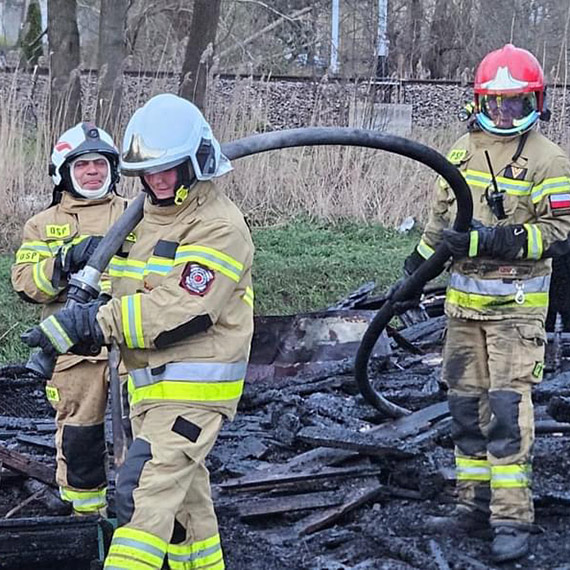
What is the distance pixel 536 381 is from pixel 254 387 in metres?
2.82

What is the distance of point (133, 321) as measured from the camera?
3.68 metres

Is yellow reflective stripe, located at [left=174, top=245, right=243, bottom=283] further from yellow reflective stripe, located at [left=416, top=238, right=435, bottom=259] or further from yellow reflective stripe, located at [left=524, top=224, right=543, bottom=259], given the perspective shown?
yellow reflective stripe, located at [left=416, top=238, right=435, bottom=259]

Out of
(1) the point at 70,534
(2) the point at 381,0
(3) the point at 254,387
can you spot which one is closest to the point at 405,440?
(3) the point at 254,387

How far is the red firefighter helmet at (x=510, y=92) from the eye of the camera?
15.4ft

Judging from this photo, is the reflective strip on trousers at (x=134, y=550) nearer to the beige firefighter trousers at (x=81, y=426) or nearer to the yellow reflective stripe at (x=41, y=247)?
the beige firefighter trousers at (x=81, y=426)

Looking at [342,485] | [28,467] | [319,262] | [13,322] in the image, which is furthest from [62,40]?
[342,485]

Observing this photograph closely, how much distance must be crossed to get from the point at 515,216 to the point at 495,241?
0.74 ft

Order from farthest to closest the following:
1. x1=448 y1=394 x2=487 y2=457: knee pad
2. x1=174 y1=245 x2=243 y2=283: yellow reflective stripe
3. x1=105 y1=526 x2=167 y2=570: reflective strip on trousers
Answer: x1=448 y1=394 x2=487 y2=457: knee pad < x1=174 y1=245 x2=243 y2=283: yellow reflective stripe < x1=105 y1=526 x2=167 y2=570: reflective strip on trousers

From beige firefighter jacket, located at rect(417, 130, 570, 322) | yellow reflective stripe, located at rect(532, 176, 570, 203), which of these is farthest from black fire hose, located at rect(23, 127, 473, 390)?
yellow reflective stripe, located at rect(532, 176, 570, 203)

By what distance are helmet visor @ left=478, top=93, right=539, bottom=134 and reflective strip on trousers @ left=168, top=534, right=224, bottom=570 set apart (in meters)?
2.24

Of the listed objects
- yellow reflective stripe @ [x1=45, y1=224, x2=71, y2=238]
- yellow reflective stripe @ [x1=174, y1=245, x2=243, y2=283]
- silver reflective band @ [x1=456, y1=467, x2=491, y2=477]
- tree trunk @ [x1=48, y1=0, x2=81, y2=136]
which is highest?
tree trunk @ [x1=48, y1=0, x2=81, y2=136]

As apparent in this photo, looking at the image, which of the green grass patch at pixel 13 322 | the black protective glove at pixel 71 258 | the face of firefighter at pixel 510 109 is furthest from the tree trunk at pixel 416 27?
the black protective glove at pixel 71 258

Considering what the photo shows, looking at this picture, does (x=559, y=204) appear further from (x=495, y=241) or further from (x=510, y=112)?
(x=510, y=112)

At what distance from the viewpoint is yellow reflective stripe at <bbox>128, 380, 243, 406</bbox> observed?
3.78 metres
